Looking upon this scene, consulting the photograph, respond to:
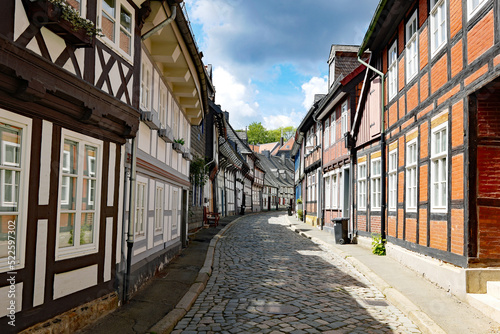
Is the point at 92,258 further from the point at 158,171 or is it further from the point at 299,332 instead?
the point at 158,171

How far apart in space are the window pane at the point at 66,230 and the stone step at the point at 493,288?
5977mm

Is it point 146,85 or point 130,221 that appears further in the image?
point 146,85

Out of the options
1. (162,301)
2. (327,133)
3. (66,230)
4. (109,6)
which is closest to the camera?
(66,230)

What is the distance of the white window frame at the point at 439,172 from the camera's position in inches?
330

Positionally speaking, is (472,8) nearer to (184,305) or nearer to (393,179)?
(393,179)

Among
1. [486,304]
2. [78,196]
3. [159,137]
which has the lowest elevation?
[486,304]

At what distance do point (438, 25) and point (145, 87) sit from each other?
19.2 feet

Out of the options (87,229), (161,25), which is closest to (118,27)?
(161,25)

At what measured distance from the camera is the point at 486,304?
21.0 feet

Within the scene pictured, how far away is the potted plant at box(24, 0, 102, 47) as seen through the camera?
4.44 m

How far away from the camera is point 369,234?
47.8ft

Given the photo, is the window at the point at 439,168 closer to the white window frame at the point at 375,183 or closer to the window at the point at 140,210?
the white window frame at the point at 375,183

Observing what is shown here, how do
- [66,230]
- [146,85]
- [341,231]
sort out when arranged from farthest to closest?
[341,231] → [146,85] → [66,230]

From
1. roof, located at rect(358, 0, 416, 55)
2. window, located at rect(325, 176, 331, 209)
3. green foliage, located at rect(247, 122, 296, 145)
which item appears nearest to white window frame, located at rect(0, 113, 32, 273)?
roof, located at rect(358, 0, 416, 55)
